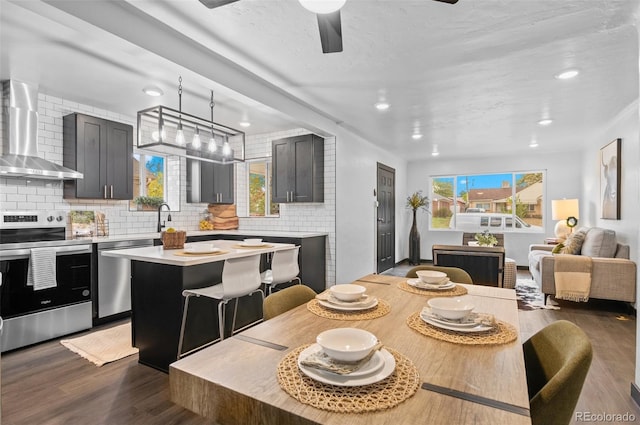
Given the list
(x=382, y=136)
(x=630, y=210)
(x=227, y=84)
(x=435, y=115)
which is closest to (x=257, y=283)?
(x=227, y=84)

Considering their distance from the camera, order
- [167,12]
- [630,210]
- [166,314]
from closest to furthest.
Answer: [167,12] < [166,314] < [630,210]

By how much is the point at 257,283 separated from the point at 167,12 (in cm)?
199

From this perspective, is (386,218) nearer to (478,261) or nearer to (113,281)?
(478,261)

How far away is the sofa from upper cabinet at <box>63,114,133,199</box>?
5331mm

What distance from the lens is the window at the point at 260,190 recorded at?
5.59 m

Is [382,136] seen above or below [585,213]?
above

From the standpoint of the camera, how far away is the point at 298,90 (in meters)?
3.39

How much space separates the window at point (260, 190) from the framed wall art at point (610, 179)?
4.77 metres

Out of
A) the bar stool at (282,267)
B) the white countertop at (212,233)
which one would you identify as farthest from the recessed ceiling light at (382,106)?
the bar stool at (282,267)

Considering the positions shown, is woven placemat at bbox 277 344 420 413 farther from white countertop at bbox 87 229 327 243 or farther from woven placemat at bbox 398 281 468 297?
white countertop at bbox 87 229 327 243

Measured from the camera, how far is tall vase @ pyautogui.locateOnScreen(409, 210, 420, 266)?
24.8 ft

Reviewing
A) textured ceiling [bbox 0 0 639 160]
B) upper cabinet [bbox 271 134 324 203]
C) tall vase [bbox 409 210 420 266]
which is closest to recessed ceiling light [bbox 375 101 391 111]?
textured ceiling [bbox 0 0 639 160]

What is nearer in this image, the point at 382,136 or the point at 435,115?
the point at 435,115

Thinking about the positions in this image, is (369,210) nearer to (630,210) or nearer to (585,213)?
(630,210)
